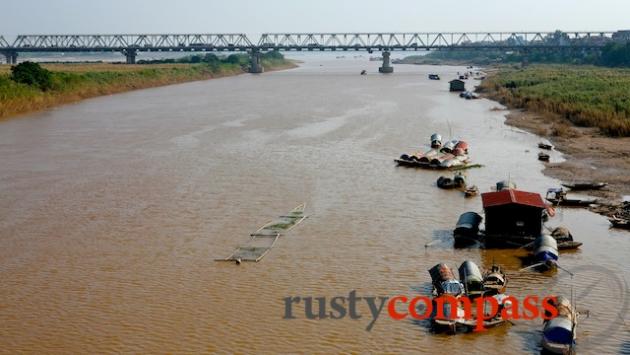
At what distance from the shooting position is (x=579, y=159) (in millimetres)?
29172

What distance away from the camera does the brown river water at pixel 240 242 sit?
12.8 meters

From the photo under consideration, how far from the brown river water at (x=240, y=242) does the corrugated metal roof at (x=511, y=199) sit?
4.06 feet

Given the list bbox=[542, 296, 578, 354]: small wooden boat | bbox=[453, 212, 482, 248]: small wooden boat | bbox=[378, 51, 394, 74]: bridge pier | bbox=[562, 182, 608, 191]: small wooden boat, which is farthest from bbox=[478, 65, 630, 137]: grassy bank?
bbox=[378, 51, 394, 74]: bridge pier

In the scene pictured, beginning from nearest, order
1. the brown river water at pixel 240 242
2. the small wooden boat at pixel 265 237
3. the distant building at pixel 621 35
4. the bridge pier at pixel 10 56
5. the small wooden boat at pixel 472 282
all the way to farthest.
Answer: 1. the brown river water at pixel 240 242
2. the small wooden boat at pixel 472 282
3. the small wooden boat at pixel 265 237
4. the bridge pier at pixel 10 56
5. the distant building at pixel 621 35

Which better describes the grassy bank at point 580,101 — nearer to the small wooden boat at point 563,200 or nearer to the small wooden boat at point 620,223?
the small wooden boat at point 563,200

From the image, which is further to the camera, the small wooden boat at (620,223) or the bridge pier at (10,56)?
the bridge pier at (10,56)

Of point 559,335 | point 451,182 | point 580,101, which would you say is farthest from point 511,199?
point 580,101

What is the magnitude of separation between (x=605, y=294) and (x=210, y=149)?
22626 millimetres

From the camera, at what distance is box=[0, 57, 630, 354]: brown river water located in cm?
1282

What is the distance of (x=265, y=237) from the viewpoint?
18.7 m

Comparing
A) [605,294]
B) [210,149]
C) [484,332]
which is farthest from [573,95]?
[484,332]

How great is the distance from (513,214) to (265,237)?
639 cm

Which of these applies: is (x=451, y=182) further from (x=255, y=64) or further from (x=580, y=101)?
(x=255, y=64)

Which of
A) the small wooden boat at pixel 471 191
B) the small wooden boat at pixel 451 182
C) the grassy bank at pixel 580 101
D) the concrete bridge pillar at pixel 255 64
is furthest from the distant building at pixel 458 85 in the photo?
the concrete bridge pillar at pixel 255 64
